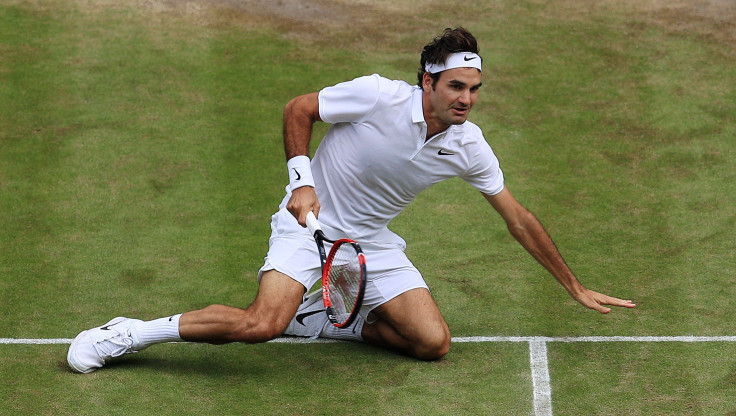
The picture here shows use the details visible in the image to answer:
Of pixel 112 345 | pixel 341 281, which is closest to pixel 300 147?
pixel 341 281

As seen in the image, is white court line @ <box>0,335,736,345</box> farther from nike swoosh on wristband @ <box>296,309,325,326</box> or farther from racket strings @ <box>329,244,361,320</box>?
racket strings @ <box>329,244,361,320</box>

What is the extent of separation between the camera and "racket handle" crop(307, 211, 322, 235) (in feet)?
18.1

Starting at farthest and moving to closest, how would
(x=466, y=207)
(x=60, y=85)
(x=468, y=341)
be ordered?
(x=60, y=85) < (x=466, y=207) < (x=468, y=341)

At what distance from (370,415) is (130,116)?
5.03 m

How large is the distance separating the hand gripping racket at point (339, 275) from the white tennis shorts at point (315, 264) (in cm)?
30

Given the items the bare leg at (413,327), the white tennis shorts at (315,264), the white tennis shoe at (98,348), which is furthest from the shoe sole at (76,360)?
the bare leg at (413,327)

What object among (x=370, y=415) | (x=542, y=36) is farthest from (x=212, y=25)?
(x=370, y=415)

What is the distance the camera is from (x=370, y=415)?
5457mm

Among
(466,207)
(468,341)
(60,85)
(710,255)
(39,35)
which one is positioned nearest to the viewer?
(468,341)

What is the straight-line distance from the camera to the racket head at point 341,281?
5516mm

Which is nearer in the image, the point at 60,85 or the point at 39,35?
the point at 60,85

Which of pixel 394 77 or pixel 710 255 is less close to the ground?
pixel 394 77

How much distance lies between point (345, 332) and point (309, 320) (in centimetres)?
25

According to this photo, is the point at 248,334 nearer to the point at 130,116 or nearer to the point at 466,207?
the point at 466,207
